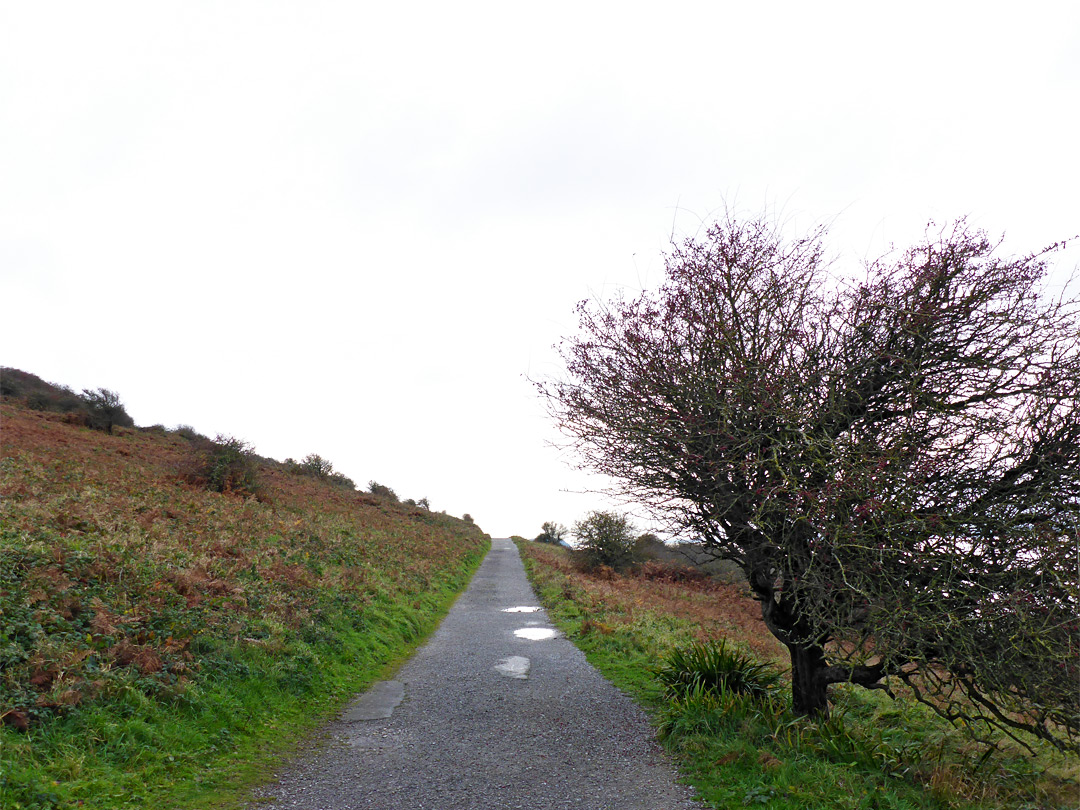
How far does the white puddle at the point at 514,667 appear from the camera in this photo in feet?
35.8

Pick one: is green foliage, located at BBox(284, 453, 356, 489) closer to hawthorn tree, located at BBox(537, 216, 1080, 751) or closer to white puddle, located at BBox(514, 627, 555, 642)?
white puddle, located at BBox(514, 627, 555, 642)

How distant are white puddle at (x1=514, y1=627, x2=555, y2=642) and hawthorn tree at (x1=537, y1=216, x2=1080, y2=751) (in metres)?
7.69

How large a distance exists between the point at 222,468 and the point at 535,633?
14.2 m

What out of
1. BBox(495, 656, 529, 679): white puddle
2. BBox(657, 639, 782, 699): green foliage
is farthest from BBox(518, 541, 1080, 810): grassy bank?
BBox(495, 656, 529, 679): white puddle

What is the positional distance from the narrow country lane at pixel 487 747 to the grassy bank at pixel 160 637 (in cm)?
63

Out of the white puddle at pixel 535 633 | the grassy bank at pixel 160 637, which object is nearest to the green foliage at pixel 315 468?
the grassy bank at pixel 160 637

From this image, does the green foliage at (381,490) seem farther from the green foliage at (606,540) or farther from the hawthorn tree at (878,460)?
the hawthorn tree at (878,460)

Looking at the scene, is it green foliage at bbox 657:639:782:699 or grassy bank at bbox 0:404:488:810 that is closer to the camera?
grassy bank at bbox 0:404:488:810

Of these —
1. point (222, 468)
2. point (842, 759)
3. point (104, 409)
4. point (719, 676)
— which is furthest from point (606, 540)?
point (104, 409)

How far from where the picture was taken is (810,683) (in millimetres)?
7773

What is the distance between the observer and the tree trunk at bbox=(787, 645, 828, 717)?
772 centimetres

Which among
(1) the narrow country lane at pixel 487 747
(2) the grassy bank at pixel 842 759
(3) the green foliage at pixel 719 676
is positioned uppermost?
(3) the green foliage at pixel 719 676

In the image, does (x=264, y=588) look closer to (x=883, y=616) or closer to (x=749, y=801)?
(x=749, y=801)

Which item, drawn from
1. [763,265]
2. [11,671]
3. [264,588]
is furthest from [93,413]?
[763,265]
